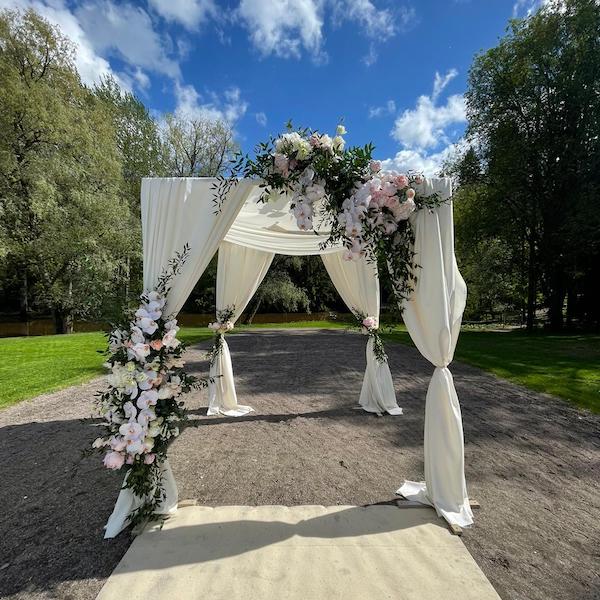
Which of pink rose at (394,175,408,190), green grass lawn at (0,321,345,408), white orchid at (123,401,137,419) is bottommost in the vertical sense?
green grass lawn at (0,321,345,408)

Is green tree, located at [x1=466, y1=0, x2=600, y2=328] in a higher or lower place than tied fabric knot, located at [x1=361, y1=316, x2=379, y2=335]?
higher

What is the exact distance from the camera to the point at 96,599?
209cm

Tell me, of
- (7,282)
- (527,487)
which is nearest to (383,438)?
(527,487)

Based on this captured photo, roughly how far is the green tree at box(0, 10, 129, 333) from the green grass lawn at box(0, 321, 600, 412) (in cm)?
A: 339

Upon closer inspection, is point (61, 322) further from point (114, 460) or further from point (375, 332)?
point (114, 460)

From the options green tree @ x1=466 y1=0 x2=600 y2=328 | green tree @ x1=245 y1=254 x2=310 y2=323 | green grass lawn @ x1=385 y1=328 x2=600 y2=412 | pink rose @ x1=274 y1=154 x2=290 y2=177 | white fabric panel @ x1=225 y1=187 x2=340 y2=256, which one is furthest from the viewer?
green tree @ x1=245 y1=254 x2=310 y2=323

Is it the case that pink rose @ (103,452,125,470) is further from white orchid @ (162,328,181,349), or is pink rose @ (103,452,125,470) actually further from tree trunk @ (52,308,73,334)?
tree trunk @ (52,308,73,334)

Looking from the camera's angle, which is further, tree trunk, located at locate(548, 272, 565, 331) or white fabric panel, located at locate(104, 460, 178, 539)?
tree trunk, located at locate(548, 272, 565, 331)

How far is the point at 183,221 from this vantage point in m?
3.16

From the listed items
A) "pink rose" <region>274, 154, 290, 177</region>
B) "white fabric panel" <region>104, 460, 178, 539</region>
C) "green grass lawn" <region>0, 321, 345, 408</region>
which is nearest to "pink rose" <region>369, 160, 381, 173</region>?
"pink rose" <region>274, 154, 290, 177</region>

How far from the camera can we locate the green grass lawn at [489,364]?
A: 23.0 feet

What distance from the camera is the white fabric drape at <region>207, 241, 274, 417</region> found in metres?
5.64

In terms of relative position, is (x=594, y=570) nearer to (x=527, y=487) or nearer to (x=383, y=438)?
(x=527, y=487)

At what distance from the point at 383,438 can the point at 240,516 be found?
2.23 meters
